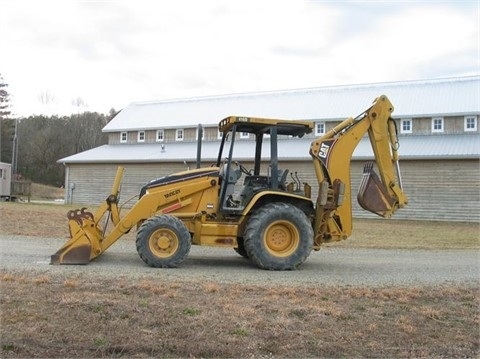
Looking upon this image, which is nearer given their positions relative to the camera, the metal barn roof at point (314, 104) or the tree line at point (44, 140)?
the metal barn roof at point (314, 104)

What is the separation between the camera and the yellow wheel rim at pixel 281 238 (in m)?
9.84

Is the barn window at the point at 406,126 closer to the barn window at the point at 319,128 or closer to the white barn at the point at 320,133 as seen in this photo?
the white barn at the point at 320,133

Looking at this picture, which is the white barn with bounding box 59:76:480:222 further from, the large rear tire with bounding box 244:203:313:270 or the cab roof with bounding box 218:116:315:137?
the large rear tire with bounding box 244:203:313:270

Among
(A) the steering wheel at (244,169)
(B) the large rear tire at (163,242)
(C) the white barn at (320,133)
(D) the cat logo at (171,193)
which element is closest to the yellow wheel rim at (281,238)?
(A) the steering wheel at (244,169)

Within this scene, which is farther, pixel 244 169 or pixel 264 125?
pixel 244 169

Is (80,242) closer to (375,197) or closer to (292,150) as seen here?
(375,197)

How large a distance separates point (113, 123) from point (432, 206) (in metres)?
27.0

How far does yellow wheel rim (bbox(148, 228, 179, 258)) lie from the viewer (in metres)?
9.50

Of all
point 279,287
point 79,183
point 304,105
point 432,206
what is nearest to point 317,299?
point 279,287

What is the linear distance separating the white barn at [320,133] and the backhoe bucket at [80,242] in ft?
71.8

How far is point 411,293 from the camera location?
737 cm

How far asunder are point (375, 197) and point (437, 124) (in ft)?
81.4

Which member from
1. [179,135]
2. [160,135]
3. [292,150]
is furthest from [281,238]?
[160,135]

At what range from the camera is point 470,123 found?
105 feet
